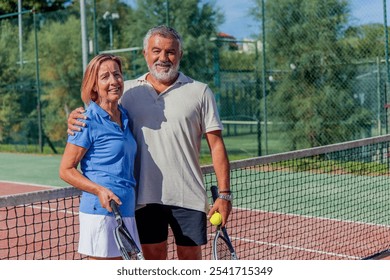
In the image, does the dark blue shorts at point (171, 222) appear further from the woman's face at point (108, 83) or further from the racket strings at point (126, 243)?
the woman's face at point (108, 83)

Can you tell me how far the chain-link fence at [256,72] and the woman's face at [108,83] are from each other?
8925 mm

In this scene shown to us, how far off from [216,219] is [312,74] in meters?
9.37

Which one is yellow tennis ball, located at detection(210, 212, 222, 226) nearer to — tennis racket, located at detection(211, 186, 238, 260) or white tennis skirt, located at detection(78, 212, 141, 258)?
tennis racket, located at detection(211, 186, 238, 260)

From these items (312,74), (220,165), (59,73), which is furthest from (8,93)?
(220,165)

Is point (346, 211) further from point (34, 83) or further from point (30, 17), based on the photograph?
point (30, 17)

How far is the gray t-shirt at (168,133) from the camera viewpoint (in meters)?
3.14

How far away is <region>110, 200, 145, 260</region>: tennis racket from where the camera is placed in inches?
110

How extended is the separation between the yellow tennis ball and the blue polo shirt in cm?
45

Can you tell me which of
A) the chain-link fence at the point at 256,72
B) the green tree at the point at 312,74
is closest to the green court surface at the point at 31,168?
the chain-link fence at the point at 256,72

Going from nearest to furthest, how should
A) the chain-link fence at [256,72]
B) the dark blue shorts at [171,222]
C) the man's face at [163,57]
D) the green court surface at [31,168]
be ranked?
the man's face at [163,57] < the dark blue shorts at [171,222] < the chain-link fence at [256,72] < the green court surface at [31,168]

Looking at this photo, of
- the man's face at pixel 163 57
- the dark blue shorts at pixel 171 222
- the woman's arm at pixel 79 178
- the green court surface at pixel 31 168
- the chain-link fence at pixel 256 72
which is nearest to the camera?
the woman's arm at pixel 79 178

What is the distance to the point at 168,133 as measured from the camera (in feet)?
10.3
